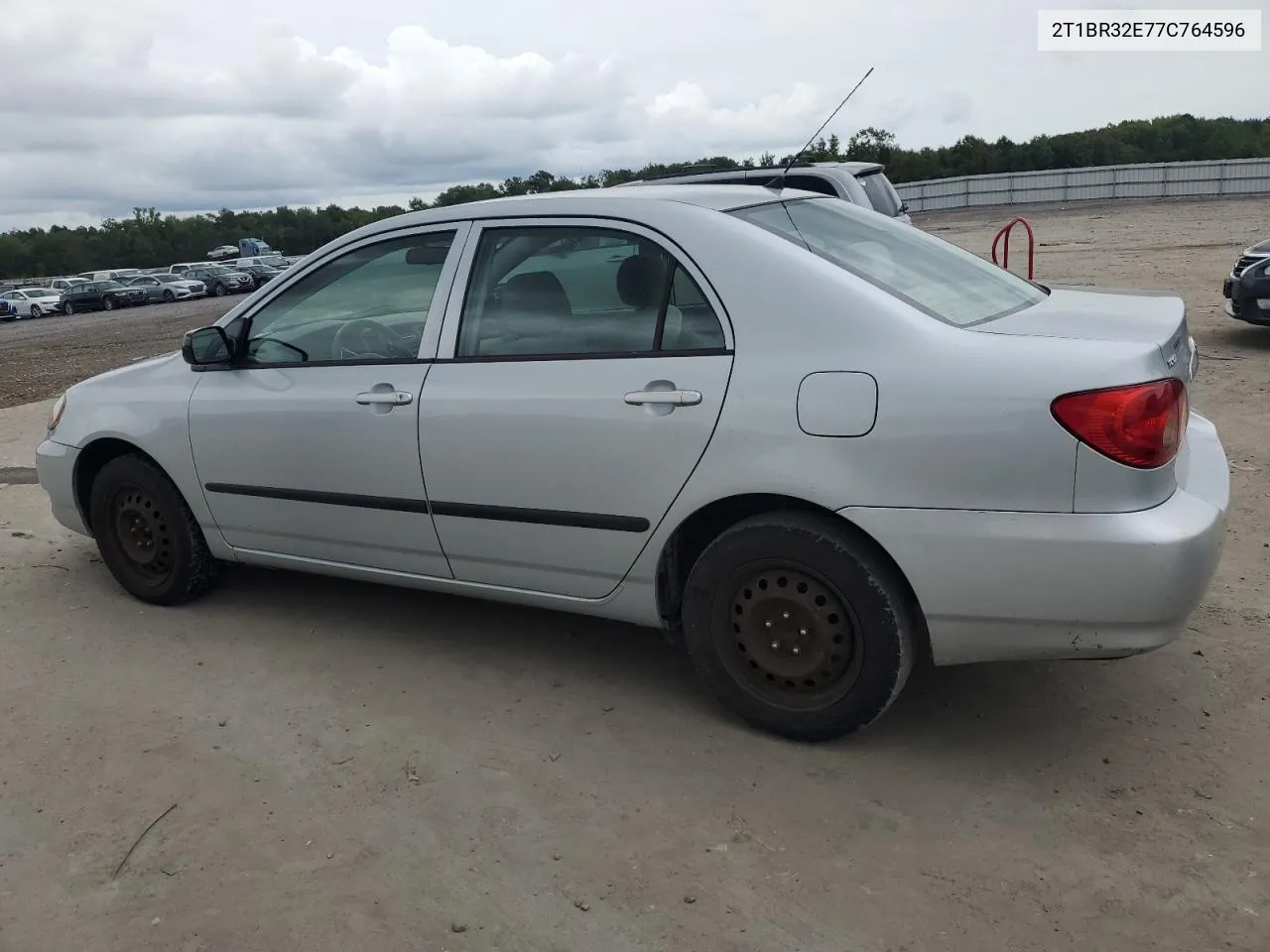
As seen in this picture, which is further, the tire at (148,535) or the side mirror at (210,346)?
the tire at (148,535)

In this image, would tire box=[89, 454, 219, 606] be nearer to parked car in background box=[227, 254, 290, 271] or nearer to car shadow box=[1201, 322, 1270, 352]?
car shadow box=[1201, 322, 1270, 352]

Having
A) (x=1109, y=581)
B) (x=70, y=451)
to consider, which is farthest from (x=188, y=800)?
(x=1109, y=581)

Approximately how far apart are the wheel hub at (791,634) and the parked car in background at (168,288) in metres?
41.3

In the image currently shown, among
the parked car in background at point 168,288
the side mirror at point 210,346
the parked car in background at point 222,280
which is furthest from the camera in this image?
the parked car in background at point 222,280

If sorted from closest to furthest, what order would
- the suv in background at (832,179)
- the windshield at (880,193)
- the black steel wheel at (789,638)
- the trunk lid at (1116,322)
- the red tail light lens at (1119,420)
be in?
the red tail light lens at (1119,420)
the trunk lid at (1116,322)
the black steel wheel at (789,638)
the suv in background at (832,179)
the windshield at (880,193)

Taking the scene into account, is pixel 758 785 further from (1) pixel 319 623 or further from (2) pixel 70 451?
(2) pixel 70 451

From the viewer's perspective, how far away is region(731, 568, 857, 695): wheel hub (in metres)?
3.13

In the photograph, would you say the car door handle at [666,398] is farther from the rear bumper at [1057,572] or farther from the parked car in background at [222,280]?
the parked car in background at [222,280]

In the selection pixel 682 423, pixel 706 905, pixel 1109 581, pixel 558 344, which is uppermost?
Result: pixel 558 344

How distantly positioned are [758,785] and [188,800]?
Result: 1.63 m

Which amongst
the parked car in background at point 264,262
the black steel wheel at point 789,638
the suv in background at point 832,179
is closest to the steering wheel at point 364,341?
the black steel wheel at point 789,638

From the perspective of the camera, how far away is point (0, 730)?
370 cm

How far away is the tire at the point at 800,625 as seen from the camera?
10.0ft

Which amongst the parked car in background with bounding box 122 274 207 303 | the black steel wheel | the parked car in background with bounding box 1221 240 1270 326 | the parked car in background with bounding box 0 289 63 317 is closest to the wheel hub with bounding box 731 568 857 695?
Answer: the black steel wheel
